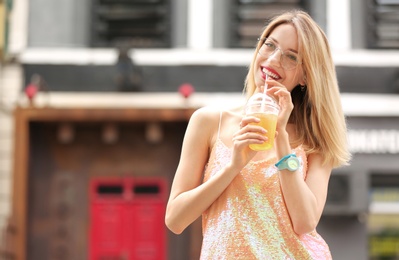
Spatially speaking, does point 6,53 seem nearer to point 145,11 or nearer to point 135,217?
point 145,11

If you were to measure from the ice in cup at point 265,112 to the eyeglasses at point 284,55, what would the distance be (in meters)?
0.14

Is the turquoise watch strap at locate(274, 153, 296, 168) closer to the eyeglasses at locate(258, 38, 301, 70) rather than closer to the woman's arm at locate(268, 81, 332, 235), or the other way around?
the woman's arm at locate(268, 81, 332, 235)

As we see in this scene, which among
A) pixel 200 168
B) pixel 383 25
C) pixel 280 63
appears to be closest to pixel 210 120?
pixel 200 168

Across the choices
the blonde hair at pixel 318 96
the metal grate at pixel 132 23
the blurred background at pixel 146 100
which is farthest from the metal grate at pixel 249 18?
the blonde hair at pixel 318 96

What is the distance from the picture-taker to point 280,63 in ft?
7.73

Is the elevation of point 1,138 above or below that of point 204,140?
below

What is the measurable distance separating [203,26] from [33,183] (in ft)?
8.10

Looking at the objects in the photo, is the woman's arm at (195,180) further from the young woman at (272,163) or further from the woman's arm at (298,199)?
the woman's arm at (298,199)

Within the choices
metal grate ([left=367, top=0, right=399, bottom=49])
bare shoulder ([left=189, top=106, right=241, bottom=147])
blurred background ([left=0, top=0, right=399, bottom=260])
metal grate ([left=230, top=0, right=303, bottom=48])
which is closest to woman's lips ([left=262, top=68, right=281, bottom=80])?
bare shoulder ([left=189, top=106, right=241, bottom=147])

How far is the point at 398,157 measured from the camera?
9312 millimetres

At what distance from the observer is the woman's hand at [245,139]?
2.16 meters

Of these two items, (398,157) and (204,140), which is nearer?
(204,140)

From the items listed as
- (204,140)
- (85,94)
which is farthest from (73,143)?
(204,140)

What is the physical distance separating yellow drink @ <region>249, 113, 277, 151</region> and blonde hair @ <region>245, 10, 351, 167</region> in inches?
9.3
